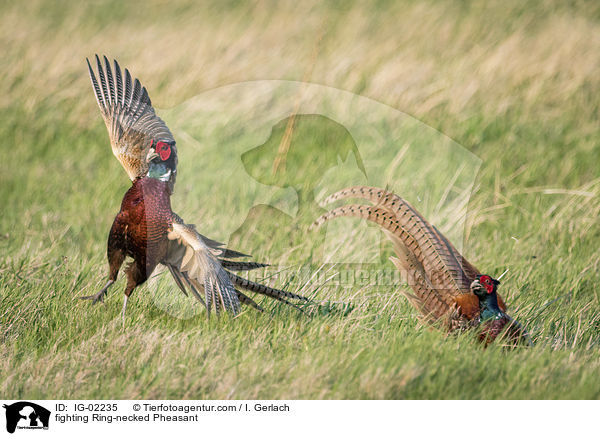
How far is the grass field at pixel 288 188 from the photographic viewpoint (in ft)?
13.3

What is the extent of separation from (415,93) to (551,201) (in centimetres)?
169

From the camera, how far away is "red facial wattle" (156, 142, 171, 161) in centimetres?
402

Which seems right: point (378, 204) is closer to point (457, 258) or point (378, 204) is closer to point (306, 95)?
point (457, 258)

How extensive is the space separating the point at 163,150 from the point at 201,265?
0.64 metres

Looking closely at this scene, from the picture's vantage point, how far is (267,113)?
6289 mm

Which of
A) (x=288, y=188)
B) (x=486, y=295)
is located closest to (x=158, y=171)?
(x=486, y=295)

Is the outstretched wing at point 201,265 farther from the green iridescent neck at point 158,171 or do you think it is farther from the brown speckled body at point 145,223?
the green iridescent neck at point 158,171

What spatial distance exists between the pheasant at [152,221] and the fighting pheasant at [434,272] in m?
0.71

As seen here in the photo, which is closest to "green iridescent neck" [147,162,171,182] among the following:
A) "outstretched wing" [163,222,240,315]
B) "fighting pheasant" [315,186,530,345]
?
"outstretched wing" [163,222,240,315]
